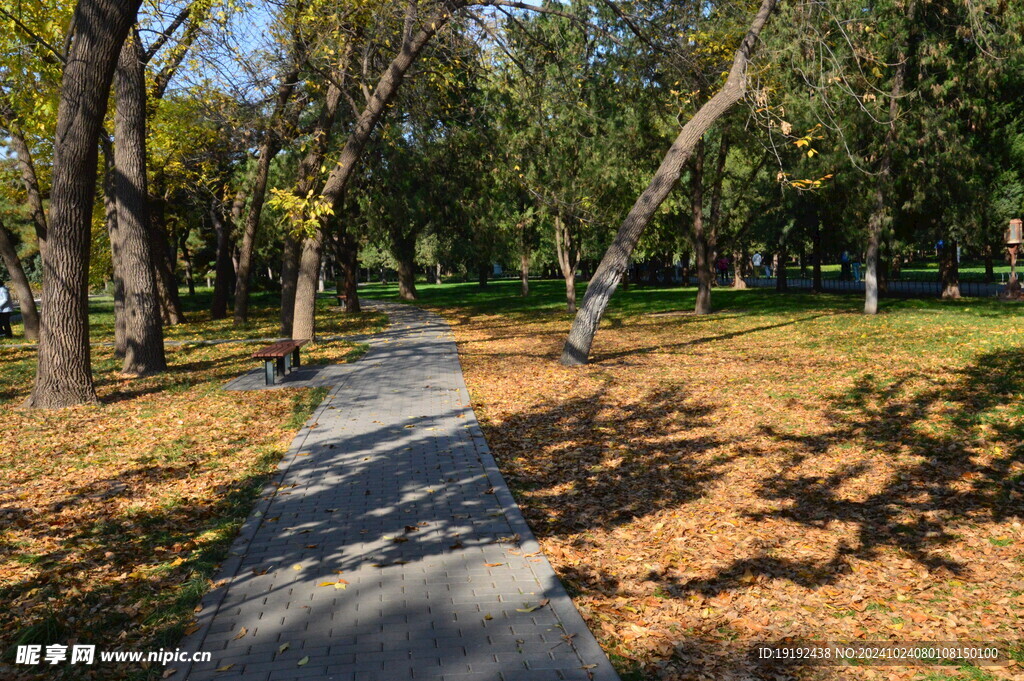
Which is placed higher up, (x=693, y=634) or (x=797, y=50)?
(x=797, y=50)

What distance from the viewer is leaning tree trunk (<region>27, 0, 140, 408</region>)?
10516mm

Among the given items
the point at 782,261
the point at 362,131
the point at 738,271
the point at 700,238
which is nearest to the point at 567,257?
the point at 700,238

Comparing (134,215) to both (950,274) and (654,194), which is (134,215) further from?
(950,274)

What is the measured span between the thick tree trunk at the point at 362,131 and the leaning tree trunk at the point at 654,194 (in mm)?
4823

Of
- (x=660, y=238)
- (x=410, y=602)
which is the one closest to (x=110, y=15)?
(x=410, y=602)

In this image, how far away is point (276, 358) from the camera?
44.3ft

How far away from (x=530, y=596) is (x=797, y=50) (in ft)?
34.6

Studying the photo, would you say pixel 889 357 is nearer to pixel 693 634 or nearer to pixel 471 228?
pixel 693 634

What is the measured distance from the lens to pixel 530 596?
16.1 ft

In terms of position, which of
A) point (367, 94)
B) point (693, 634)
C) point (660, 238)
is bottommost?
point (693, 634)

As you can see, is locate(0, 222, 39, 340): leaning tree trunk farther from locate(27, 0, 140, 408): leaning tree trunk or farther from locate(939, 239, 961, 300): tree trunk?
locate(939, 239, 961, 300): tree trunk

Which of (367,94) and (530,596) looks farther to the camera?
(367,94)

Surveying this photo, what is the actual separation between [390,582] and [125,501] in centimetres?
332

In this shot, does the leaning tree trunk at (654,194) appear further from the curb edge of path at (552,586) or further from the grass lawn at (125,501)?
the curb edge of path at (552,586)
